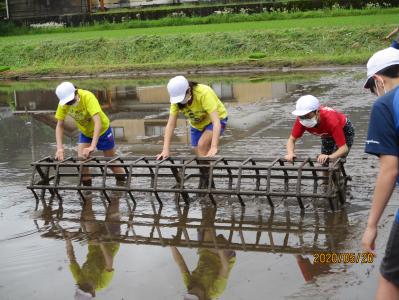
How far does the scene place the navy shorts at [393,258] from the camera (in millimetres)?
3795

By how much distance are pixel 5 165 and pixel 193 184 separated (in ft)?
12.7

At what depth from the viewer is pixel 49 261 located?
6809mm

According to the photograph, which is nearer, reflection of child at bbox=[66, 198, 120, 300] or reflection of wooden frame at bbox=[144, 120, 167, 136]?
reflection of child at bbox=[66, 198, 120, 300]

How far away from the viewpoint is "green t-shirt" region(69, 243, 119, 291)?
6199 millimetres

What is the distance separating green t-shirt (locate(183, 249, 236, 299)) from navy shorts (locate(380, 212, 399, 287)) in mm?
2023

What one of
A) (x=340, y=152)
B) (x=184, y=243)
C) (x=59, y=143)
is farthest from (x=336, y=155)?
(x=59, y=143)

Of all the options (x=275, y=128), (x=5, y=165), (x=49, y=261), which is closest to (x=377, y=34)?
(x=275, y=128)

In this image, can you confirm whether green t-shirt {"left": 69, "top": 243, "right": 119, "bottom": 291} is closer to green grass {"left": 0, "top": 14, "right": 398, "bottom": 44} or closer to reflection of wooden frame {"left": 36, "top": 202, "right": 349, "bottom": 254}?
reflection of wooden frame {"left": 36, "top": 202, "right": 349, "bottom": 254}

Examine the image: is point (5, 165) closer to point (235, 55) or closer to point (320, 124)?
point (320, 124)

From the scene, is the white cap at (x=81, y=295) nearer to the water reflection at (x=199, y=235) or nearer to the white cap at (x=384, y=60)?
the water reflection at (x=199, y=235)

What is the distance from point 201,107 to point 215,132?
0.41 metres

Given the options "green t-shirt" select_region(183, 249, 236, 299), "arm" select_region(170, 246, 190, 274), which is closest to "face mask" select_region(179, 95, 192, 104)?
"arm" select_region(170, 246, 190, 274)

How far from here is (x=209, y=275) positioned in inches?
240
